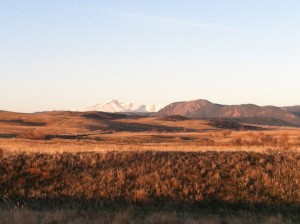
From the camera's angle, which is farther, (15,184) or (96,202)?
(15,184)

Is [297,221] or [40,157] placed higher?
[40,157]

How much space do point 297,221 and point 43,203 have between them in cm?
1292

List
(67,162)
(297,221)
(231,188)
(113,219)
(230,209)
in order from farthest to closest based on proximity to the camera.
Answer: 1. (67,162)
2. (231,188)
3. (230,209)
4. (297,221)
5. (113,219)

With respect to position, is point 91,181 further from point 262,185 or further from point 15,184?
point 262,185

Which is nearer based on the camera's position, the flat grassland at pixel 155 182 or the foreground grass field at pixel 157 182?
the flat grassland at pixel 155 182

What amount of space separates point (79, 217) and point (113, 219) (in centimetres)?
146

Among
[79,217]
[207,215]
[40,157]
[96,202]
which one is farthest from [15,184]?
[207,215]

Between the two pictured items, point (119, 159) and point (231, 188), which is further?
point (119, 159)

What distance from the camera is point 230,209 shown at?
24969 millimetres

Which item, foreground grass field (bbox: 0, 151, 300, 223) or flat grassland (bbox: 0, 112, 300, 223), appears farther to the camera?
foreground grass field (bbox: 0, 151, 300, 223)

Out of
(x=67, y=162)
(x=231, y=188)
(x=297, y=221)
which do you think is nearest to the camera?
(x=297, y=221)

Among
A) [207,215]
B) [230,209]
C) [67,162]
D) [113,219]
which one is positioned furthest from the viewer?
[67,162]

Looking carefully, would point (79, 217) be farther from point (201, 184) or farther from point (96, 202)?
point (201, 184)

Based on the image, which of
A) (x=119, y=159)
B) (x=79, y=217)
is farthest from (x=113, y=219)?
(x=119, y=159)
